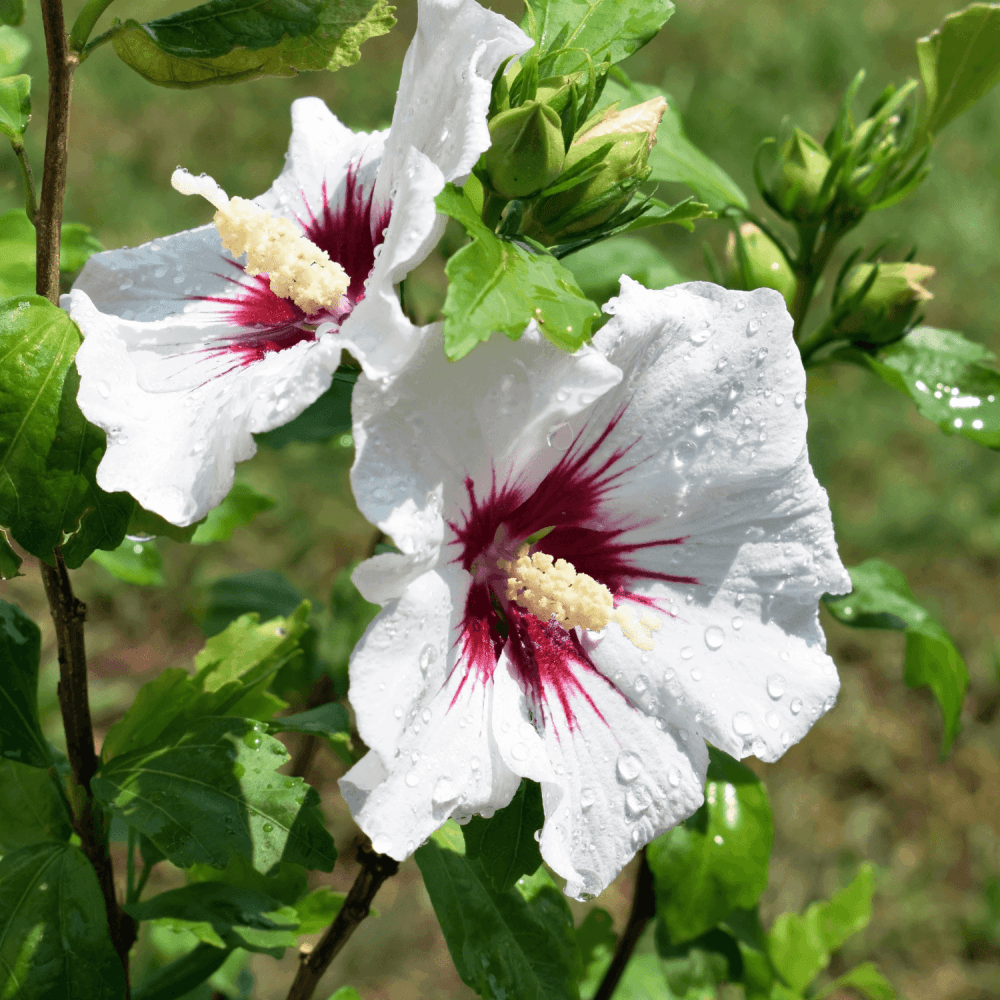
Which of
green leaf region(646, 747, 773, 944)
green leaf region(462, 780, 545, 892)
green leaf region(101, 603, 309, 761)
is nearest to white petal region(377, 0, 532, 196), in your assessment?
green leaf region(462, 780, 545, 892)

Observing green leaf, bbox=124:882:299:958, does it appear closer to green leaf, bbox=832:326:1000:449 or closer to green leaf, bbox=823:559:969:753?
green leaf, bbox=823:559:969:753

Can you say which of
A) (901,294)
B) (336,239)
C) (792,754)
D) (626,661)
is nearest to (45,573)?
(336,239)

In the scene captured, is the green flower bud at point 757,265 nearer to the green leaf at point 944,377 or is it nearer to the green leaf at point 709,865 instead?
the green leaf at point 944,377

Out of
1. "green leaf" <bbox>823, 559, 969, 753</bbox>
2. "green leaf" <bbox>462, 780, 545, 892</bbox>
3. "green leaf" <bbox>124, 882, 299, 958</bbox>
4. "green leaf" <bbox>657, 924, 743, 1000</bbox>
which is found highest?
"green leaf" <bbox>462, 780, 545, 892</bbox>

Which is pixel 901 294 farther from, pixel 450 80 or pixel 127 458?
pixel 127 458

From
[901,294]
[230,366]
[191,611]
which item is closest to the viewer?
[230,366]

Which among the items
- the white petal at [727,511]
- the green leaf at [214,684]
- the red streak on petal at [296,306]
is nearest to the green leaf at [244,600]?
the green leaf at [214,684]

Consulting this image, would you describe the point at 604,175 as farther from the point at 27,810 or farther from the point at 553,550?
the point at 27,810
